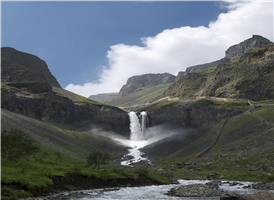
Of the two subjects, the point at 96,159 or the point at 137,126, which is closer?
the point at 96,159

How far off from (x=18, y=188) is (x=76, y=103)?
18001 centimetres

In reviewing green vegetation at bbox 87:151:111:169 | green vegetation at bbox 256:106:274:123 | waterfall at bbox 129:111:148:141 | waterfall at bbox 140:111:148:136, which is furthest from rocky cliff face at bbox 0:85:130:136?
green vegetation at bbox 87:151:111:169

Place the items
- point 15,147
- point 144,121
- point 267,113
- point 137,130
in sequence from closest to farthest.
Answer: point 15,147 → point 267,113 → point 137,130 → point 144,121

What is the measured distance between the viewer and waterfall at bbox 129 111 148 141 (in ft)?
579

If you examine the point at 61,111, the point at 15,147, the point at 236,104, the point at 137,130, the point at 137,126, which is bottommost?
the point at 137,130

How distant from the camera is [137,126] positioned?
185 m

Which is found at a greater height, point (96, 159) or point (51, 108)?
point (51, 108)

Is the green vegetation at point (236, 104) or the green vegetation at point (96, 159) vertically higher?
the green vegetation at point (236, 104)

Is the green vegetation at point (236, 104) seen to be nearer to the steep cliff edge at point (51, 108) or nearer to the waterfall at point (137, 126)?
the waterfall at point (137, 126)

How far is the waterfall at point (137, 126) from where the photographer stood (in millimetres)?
176400

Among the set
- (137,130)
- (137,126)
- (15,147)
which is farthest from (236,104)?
(15,147)

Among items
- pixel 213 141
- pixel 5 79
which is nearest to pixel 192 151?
pixel 213 141

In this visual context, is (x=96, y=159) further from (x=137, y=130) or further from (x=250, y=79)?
(x=250, y=79)

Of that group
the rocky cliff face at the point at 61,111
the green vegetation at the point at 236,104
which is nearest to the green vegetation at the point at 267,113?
the green vegetation at the point at 236,104
